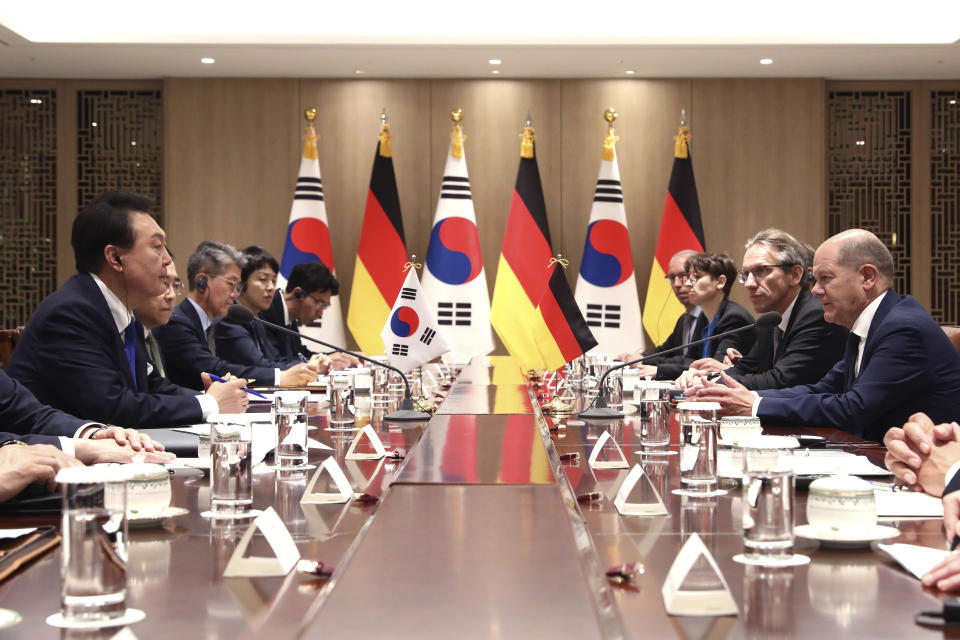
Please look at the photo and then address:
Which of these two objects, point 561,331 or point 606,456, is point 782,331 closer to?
point 561,331

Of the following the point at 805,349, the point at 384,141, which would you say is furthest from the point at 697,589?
the point at 384,141

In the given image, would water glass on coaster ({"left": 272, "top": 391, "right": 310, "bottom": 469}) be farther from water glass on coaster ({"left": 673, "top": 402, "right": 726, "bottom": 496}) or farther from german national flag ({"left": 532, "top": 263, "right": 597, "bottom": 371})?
german national flag ({"left": 532, "top": 263, "right": 597, "bottom": 371})

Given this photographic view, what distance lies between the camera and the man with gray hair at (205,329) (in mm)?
4895

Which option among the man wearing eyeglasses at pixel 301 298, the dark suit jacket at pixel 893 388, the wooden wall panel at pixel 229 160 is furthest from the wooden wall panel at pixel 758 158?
the dark suit jacket at pixel 893 388

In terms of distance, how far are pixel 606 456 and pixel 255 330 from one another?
153 inches

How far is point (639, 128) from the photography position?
357 inches

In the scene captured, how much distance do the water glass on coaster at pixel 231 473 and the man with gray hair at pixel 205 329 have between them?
2998 millimetres

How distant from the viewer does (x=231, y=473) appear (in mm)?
1849

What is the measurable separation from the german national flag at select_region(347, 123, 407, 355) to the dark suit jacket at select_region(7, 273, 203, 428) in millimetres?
5462

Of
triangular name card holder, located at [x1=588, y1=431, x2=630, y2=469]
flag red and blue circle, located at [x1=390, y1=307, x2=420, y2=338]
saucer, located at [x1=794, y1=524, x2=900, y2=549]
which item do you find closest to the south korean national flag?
flag red and blue circle, located at [x1=390, y1=307, x2=420, y2=338]

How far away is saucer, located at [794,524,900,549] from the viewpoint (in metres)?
1.60

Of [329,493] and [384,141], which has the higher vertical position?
[384,141]

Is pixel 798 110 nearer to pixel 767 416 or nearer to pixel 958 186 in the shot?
pixel 958 186

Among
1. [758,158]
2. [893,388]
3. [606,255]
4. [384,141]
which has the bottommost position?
[893,388]
